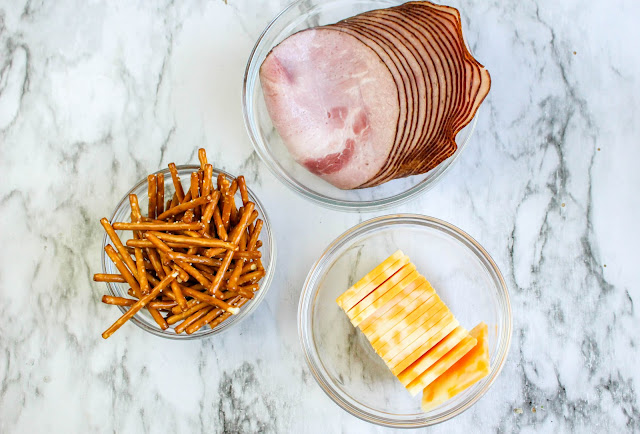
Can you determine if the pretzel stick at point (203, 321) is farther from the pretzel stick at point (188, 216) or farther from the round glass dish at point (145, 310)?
the pretzel stick at point (188, 216)

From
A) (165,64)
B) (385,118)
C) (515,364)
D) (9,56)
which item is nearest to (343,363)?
(515,364)

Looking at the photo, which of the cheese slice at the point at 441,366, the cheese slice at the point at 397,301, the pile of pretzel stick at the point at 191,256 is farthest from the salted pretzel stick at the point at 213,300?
the cheese slice at the point at 441,366

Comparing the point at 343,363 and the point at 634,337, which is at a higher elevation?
the point at 343,363

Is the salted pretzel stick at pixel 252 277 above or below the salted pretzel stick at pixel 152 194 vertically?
below

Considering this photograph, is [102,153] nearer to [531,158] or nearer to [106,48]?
[106,48]

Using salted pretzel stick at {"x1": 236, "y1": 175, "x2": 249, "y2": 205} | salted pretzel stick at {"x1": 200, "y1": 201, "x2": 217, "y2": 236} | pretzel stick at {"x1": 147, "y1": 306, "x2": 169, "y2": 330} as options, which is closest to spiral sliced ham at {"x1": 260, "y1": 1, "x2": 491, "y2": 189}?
salted pretzel stick at {"x1": 236, "y1": 175, "x2": 249, "y2": 205}

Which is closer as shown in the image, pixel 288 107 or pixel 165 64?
pixel 288 107

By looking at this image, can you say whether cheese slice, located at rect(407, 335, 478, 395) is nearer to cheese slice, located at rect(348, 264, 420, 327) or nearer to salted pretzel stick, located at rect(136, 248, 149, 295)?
cheese slice, located at rect(348, 264, 420, 327)
